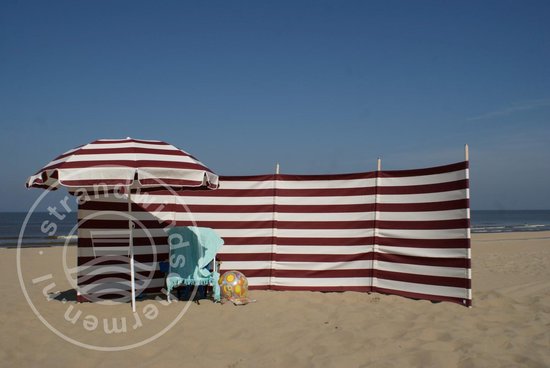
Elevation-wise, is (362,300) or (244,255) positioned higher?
(244,255)

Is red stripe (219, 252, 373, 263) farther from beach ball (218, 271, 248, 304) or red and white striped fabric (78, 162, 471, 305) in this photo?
beach ball (218, 271, 248, 304)

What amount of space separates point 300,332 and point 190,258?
6.88ft

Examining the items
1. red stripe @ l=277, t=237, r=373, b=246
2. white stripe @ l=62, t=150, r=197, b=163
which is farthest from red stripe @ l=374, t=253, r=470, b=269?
white stripe @ l=62, t=150, r=197, b=163

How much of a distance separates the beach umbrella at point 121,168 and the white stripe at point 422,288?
2.86m

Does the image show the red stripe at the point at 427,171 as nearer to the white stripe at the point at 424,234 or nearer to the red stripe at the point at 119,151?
the white stripe at the point at 424,234

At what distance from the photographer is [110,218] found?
683 cm

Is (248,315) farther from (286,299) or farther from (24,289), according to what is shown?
(24,289)

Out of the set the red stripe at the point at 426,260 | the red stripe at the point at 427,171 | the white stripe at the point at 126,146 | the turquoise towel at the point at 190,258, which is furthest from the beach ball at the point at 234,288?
the red stripe at the point at 427,171

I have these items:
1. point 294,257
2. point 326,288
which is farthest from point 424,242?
point 294,257

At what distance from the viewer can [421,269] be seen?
6324 millimetres

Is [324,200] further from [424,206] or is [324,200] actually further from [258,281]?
[258,281]

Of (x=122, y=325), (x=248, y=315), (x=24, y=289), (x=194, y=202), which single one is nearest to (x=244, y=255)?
(x=194, y=202)

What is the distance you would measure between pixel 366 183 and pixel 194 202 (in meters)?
2.73

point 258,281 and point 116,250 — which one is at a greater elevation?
point 116,250
